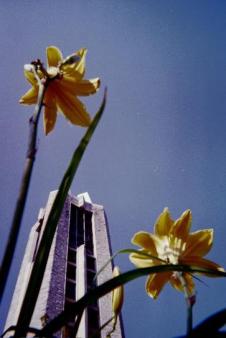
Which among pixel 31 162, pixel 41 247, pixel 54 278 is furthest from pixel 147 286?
pixel 54 278

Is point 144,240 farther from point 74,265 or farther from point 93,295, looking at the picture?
point 74,265

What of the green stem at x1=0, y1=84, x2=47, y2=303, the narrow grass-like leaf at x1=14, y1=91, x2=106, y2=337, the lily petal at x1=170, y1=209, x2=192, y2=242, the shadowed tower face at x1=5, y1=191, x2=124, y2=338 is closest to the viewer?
the green stem at x1=0, y1=84, x2=47, y2=303

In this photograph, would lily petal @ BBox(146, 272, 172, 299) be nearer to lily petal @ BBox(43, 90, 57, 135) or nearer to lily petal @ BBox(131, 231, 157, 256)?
lily petal @ BBox(131, 231, 157, 256)

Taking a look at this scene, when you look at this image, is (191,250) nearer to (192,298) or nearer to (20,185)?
(192,298)

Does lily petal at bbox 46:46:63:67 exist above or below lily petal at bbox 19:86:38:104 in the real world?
above

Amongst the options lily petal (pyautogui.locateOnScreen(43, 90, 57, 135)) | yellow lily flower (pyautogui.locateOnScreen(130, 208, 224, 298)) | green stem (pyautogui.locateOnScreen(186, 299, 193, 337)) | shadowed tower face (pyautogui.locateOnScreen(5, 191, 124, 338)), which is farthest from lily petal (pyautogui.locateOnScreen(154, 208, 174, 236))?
shadowed tower face (pyautogui.locateOnScreen(5, 191, 124, 338))
